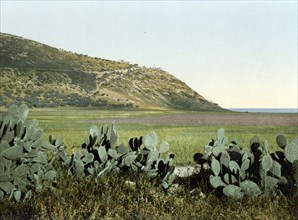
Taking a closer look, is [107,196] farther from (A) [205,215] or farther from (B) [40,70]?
(B) [40,70]

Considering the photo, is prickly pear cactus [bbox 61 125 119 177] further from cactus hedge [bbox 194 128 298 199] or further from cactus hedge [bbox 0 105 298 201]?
cactus hedge [bbox 194 128 298 199]

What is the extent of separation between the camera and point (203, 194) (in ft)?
27.0

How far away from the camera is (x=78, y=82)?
7231 centimetres

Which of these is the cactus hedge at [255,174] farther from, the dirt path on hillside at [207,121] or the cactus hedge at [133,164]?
the dirt path on hillside at [207,121]

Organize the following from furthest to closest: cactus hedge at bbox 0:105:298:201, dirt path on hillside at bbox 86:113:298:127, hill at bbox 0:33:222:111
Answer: hill at bbox 0:33:222:111
dirt path on hillside at bbox 86:113:298:127
cactus hedge at bbox 0:105:298:201

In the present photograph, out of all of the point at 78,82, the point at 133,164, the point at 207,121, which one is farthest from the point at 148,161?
the point at 78,82

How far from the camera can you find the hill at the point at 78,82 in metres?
60.5

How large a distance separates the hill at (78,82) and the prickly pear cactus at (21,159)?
38322 mm

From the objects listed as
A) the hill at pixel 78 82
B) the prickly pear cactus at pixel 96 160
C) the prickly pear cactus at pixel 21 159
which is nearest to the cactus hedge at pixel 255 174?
the prickly pear cactus at pixel 96 160

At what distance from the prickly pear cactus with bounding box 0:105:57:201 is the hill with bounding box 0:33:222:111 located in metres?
38.3

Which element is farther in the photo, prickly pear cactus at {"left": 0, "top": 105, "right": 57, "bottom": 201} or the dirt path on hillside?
the dirt path on hillside

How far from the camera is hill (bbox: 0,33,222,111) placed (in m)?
60.5

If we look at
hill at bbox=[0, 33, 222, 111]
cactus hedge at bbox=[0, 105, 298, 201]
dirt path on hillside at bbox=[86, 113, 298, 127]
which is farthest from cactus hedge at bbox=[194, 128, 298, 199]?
hill at bbox=[0, 33, 222, 111]

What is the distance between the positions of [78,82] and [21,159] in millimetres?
64560
